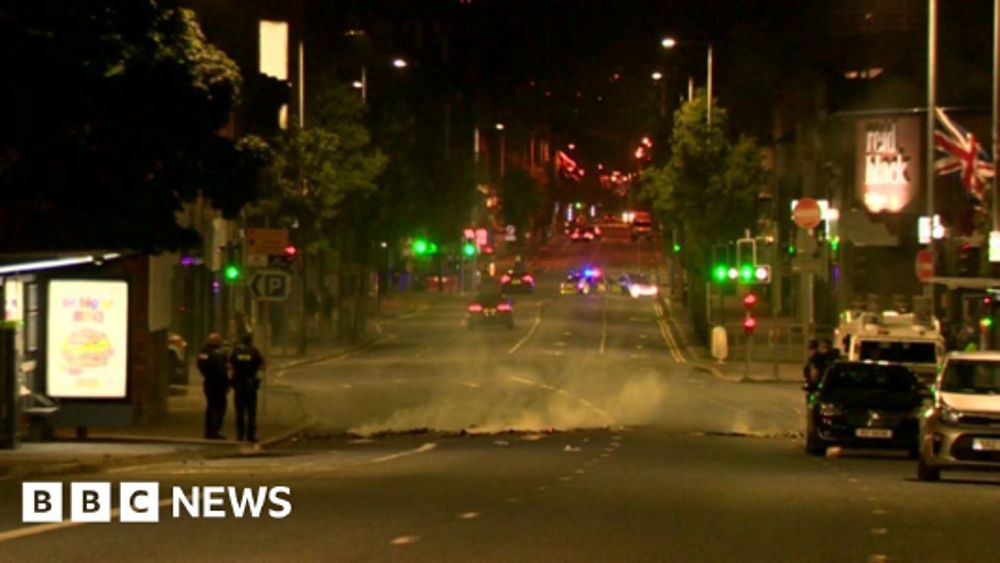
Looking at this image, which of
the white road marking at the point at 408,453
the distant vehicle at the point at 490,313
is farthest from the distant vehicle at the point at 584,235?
the white road marking at the point at 408,453

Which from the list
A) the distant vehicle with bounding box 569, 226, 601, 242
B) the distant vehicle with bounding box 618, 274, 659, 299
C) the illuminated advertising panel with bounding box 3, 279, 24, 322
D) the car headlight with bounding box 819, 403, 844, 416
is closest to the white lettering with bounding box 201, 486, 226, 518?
the illuminated advertising panel with bounding box 3, 279, 24, 322

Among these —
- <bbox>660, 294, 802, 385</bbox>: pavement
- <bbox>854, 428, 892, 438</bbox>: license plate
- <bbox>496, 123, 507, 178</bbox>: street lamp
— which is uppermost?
<bbox>496, 123, 507, 178</bbox>: street lamp

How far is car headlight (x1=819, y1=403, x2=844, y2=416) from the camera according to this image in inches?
1070

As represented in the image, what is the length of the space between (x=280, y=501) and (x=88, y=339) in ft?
35.9

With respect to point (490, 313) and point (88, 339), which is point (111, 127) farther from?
point (490, 313)

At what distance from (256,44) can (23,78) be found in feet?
130

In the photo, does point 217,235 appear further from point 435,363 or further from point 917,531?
point 917,531

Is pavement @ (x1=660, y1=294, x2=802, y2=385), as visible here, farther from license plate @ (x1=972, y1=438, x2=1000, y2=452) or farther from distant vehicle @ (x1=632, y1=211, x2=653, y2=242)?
distant vehicle @ (x1=632, y1=211, x2=653, y2=242)

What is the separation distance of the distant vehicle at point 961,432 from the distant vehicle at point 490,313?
54846 millimetres

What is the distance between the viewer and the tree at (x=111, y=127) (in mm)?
25547

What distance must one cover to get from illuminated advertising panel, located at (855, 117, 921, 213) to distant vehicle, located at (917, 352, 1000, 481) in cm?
3443

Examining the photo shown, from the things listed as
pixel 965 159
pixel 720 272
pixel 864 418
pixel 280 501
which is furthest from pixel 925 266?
pixel 280 501

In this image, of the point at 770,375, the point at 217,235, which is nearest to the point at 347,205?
the point at 770,375

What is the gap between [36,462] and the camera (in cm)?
2147
